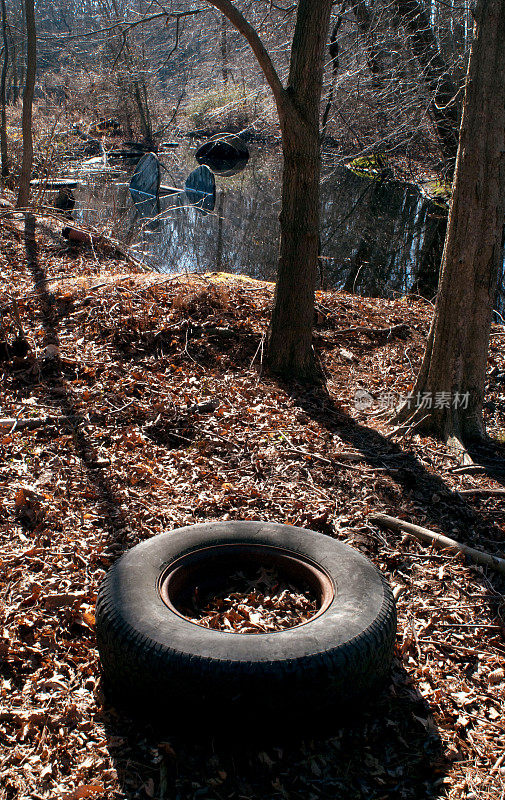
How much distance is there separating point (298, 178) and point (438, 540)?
3.94 meters

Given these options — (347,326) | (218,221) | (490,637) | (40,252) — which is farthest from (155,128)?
(490,637)

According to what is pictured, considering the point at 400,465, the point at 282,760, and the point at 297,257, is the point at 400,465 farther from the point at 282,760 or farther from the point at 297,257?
the point at 282,760

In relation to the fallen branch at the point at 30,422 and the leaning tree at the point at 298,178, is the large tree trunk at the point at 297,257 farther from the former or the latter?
the fallen branch at the point at 30,422

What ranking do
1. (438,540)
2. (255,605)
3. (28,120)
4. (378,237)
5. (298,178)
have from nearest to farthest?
(255,605) < (438,540) < (298,178) < (28,120) < (378,237)

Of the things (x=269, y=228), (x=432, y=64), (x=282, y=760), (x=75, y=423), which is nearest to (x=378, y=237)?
(x=269, y=228)

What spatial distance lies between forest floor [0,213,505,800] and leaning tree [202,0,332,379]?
39 centimetres

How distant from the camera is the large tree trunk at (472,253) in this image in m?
5.21

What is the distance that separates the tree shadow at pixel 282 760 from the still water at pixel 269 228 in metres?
9.82

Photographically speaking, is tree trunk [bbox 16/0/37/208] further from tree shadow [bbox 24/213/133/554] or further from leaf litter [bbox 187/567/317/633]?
leaf litter [bbox 187/567/317/633]

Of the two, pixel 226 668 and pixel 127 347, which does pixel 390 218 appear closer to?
pixel 127 347

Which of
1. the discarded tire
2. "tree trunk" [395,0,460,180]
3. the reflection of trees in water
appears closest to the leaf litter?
the discarded tire

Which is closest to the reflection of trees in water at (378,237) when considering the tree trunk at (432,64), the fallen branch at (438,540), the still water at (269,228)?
the still water at (269,228)

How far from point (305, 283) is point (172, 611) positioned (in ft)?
14.5

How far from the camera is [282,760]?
2.60 m
